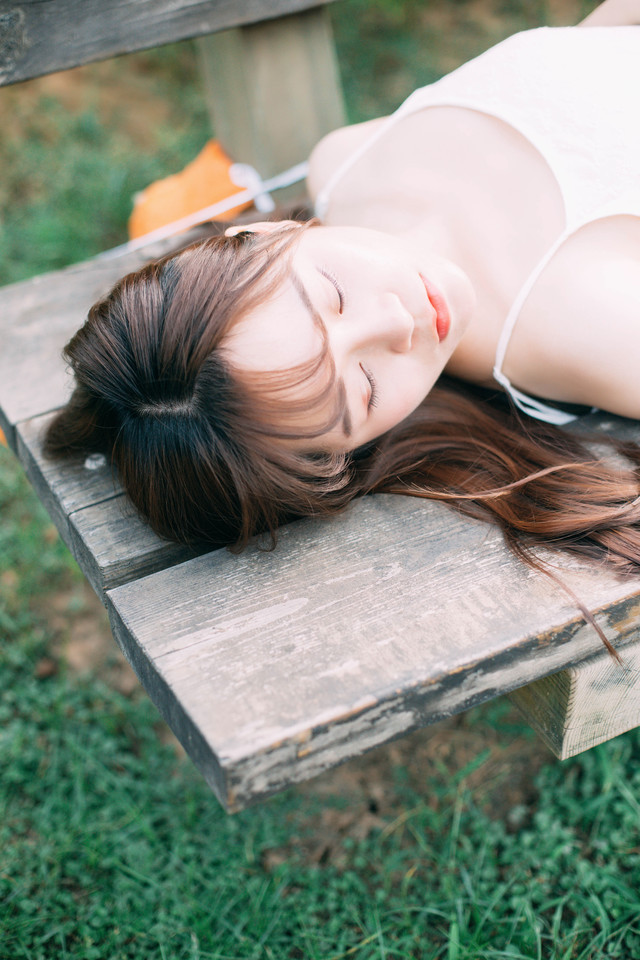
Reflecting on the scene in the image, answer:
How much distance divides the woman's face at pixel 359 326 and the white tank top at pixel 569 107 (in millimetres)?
219

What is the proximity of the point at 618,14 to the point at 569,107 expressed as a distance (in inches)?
22.4

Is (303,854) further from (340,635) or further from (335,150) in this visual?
(335,150)

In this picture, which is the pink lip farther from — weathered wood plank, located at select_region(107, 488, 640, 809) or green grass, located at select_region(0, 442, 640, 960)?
green grass, located at select_region(0, 442, 640, 960)

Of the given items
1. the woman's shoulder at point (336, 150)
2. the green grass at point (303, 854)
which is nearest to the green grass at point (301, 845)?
the green grass at point (303, 854)

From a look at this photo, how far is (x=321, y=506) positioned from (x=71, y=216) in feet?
9.71

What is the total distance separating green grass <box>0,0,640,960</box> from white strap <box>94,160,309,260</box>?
3.93 ft

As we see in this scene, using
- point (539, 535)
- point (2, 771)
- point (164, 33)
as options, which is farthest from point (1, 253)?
point (539, 535)

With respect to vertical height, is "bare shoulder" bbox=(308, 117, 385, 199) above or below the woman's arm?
below

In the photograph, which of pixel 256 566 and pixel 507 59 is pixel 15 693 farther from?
pixel 507 59

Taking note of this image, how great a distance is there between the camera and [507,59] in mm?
1765

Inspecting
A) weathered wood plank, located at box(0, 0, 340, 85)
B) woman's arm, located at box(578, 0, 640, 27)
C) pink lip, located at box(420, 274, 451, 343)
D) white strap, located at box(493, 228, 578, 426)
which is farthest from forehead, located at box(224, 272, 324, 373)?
woman's arm, located at box(578, 0, 640, 27)

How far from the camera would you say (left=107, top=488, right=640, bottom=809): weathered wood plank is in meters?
1.03

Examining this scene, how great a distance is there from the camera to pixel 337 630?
115 centimetres

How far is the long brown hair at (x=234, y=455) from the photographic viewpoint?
1.30m
